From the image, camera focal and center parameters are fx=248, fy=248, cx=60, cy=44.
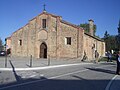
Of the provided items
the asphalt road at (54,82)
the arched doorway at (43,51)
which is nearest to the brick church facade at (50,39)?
the arched doorway at (43,51)

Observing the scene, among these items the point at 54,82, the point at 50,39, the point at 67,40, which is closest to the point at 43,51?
the point at 50,39

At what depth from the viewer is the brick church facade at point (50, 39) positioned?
4503 centimetres

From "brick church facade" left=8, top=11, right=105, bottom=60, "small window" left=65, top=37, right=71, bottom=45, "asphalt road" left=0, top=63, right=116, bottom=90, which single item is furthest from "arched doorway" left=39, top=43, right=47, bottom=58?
"asphalt road" left=0, top=63, right=116, bottom=90

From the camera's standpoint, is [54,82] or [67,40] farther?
[67,40]

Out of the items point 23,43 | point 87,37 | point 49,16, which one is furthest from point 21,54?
point 87,37

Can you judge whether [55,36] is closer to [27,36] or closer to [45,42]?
[45,42]

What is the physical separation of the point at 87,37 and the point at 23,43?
42.8 feet

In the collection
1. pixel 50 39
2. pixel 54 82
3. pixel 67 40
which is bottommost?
pixel 54 82

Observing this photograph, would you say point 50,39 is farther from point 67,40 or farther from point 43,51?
point 67,40

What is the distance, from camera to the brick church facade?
45.0 meters

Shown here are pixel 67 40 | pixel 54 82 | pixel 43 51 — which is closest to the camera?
pixel 54 82

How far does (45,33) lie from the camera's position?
48.3 meters

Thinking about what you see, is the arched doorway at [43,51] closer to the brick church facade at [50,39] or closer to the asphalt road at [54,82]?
the brick church facade at [50,39]

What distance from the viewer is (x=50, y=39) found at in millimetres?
47469
